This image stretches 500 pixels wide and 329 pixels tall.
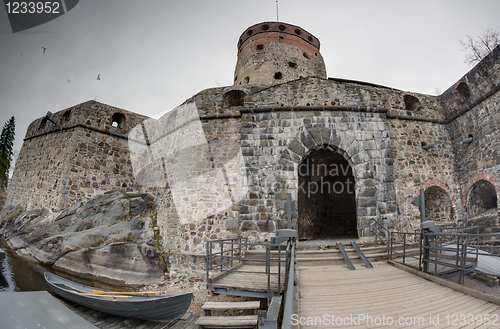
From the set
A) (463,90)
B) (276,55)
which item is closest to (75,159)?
(276,55)

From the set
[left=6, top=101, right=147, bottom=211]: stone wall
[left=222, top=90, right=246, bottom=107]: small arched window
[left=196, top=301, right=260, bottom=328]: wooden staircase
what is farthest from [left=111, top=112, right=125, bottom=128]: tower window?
[left=196, top=301, right=260, bottom=328]: wooden staircase

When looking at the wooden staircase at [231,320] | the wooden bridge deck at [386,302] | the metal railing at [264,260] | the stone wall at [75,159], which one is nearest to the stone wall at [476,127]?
the wooden bridge deck at [386,302]

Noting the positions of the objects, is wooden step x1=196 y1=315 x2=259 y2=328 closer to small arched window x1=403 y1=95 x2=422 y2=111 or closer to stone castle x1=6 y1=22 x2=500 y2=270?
stone castle x1=6 y1=22 x2=500 y2=270

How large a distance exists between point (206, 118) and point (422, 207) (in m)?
7.66

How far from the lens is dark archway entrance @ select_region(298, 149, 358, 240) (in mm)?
10414

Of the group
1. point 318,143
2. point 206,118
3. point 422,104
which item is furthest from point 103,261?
point 422,104

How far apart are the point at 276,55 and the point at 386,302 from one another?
15.4 meters

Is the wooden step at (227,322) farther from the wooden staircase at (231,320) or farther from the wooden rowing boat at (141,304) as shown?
the wooden rowing boat at (141,304)

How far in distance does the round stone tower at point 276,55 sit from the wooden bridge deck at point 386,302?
1295 centimetres

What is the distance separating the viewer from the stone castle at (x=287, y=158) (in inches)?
306

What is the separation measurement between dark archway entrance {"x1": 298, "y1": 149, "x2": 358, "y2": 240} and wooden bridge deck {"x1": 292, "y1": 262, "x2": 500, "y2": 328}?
528 centimetres

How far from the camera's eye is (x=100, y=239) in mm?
9109

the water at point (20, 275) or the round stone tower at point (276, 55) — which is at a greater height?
the round stone tower at point (276, 55)

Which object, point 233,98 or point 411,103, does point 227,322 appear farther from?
point 411,103
